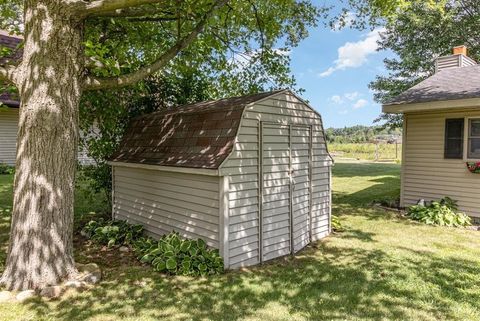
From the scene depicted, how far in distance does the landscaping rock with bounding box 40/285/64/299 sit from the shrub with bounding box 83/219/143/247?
1860 millimetres

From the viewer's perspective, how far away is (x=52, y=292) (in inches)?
149

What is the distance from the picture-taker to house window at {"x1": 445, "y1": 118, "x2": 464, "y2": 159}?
26.1 feet

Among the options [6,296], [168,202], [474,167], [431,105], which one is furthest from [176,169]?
[474,167]

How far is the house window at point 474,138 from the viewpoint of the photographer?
7719mm

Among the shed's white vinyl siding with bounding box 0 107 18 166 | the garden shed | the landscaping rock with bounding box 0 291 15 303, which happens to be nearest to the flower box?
the garden shed

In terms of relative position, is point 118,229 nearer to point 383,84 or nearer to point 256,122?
point 256,122

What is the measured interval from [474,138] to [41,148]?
8.58 meters

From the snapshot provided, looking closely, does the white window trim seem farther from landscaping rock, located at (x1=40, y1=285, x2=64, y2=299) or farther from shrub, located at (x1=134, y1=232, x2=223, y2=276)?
landscaping rock, located at (x1=40, y1=285, x2=64, y2=299)

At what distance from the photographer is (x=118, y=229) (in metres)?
6.05

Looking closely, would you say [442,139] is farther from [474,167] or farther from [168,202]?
[168,202]

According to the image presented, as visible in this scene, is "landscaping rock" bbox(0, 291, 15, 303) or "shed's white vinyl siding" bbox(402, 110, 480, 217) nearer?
"landscaping rock" bbox(0, 291, 15, 303)

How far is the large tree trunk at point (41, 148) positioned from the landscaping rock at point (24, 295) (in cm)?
9

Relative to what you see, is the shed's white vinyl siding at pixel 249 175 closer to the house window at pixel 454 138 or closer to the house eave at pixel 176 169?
the house eave at pixel 176 169

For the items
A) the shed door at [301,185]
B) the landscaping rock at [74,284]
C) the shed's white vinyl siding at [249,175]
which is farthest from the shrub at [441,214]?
the landscaping rock at [74,284]
